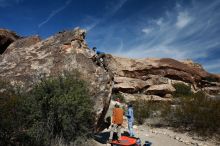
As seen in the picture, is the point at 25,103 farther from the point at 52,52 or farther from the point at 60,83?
the point at 52,52

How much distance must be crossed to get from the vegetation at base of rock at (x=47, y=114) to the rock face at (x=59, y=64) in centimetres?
61

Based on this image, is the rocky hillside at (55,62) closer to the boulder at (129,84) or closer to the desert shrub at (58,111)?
the desert shrub at (58,111)

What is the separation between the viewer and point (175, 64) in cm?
3516

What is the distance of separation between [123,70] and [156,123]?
16697mm

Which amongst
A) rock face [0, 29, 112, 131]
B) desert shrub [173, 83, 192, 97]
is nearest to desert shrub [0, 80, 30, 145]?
rock face [0, 29, 112, 131]

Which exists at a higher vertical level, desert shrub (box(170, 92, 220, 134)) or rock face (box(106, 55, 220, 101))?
rock face (box(106, 55, 220, 101))

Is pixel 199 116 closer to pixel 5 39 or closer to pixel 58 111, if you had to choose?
pixel 58 111

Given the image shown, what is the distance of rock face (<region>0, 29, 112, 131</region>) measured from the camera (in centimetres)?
1004

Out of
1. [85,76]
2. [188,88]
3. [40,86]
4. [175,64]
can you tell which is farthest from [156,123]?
[175,64]

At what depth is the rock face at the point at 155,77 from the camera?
29016 mm

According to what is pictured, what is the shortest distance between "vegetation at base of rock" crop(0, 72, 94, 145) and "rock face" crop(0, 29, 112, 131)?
61 centimetres

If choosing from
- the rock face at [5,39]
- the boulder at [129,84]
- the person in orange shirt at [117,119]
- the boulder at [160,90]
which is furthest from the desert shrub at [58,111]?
the boulder at [160,90]

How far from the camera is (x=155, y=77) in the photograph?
104 feet

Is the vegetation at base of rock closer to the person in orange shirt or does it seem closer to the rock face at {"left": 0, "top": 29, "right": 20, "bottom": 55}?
the person in orange shirt
